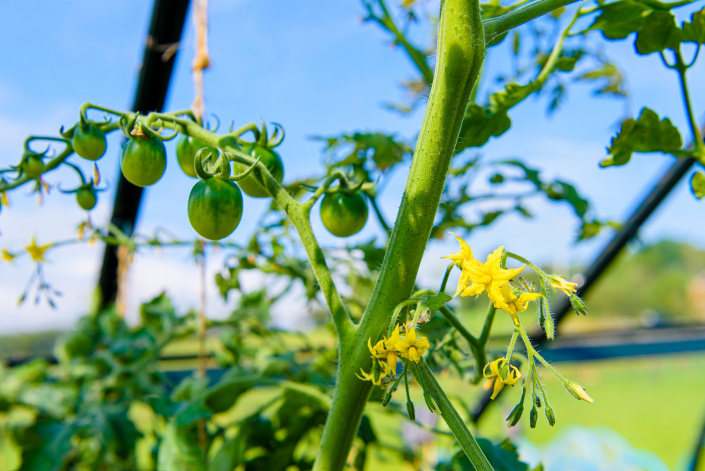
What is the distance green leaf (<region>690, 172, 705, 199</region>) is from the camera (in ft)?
1.33

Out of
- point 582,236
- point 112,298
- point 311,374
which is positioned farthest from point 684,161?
point 112,298

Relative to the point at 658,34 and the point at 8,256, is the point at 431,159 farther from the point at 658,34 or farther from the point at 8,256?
the point at 8,256

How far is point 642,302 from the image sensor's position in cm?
821

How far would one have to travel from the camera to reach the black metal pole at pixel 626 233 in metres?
0.92

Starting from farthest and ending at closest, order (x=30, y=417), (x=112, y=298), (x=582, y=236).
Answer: (x=112, y=298)
(x=30, y=417)
(x=582, y=236)

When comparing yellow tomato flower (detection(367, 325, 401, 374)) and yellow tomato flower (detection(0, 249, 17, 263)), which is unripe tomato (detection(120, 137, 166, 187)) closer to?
yellow tomato flower (detection(367, 325, 401, 374))

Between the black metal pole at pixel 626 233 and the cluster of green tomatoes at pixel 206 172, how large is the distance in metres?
0.58

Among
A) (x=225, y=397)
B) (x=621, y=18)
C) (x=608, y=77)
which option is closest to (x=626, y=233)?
(x=608, y=77)

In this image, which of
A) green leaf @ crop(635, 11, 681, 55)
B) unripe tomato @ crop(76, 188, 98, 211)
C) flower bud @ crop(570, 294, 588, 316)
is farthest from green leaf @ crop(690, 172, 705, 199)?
unripe tomato @ crop(76, 188, 98, 211)

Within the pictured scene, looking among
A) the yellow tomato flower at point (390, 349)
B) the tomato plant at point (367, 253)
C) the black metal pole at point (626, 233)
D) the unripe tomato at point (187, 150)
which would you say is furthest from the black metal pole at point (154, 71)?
the black metal pole at point (626, 233)

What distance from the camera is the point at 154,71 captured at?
40.2 inches

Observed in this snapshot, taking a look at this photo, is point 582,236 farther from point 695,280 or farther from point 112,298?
point 695,280

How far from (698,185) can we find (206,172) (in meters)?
0.38

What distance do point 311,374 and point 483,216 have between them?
0.96ft
